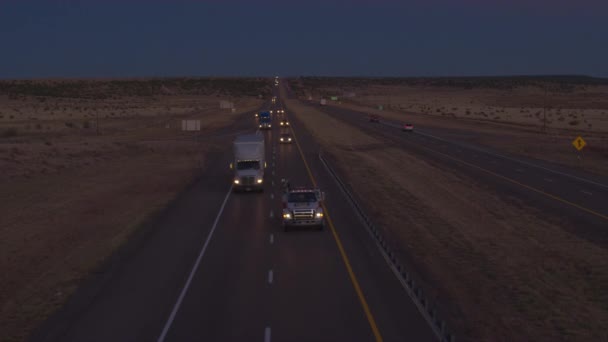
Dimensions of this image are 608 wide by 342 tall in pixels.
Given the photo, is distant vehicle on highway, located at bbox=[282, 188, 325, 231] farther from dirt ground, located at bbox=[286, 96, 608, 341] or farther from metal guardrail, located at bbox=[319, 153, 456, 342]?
dirt ground, located at bbox=[286, 96, 608, 341]

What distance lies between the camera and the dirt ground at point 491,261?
16.8 meters

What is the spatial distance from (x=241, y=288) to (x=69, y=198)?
22.7 metres

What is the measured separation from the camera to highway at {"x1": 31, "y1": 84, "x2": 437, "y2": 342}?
1595cm

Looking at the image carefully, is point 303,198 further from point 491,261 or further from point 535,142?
point 535,142

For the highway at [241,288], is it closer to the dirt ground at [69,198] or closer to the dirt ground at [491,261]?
the dirt ground at [69,198]

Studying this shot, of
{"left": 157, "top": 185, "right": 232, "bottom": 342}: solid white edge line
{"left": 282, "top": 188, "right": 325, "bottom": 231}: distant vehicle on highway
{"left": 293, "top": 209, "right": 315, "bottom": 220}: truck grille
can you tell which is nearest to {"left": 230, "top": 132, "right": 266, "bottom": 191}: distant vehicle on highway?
{"left": 157, "top": 185, "right": 232, "bottom": 342}: solid white edge line

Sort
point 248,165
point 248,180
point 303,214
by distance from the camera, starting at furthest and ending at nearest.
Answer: point 248,165 → point 248,180 → point 303,214

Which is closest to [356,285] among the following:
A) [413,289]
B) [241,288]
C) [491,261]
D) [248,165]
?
[413,289]

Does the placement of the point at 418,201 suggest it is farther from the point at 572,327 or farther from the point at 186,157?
the point at 186,157

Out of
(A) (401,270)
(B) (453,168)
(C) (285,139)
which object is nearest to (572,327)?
(A) (401,270)

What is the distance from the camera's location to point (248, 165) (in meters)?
40.2

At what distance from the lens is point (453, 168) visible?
170 feet

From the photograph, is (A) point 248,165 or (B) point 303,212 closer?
(B) point 303,212

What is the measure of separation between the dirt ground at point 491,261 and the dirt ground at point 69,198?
37.2 feet
